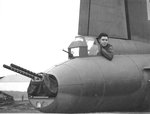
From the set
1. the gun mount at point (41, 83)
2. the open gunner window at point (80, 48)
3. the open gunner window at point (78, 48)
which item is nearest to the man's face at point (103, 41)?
the open gunner window at point (80, 48)

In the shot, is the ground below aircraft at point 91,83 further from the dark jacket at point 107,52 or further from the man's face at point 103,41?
the man's face at point 103,41

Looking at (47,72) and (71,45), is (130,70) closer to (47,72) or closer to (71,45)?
(71,45)

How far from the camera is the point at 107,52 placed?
9.37 m

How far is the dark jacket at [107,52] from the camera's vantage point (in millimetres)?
9305

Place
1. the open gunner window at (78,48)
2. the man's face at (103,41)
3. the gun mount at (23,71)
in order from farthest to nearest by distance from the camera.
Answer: the man's face at (103,41), the open gunner window at (78,48), the gun mount at (23,71)

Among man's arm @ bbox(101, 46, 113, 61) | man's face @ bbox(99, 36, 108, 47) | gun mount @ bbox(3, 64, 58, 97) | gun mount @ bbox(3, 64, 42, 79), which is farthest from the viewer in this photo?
man's face @ bbox(99, 36, 108, 47)

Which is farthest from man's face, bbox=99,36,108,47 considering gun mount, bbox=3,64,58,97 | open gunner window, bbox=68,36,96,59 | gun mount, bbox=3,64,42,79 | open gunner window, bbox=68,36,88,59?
gun mount, bbox=3,64,42,79

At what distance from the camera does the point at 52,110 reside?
8.16 m

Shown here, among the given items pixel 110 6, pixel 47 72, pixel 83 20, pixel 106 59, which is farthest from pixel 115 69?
pixel 83 20

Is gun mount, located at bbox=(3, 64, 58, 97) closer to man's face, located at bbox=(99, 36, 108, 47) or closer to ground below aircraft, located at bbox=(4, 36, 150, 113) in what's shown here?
ground below aircraft, located at bbox=(4, 36, 150, 113)

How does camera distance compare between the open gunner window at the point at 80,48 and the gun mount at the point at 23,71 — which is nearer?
the gun mount at the point at 23,71

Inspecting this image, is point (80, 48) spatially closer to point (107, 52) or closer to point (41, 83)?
point (107, 52)

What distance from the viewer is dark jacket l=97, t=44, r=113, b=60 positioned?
9305 millimetres

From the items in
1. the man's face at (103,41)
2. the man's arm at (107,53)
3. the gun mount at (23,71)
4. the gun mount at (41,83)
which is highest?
the man's face at (103,41)
